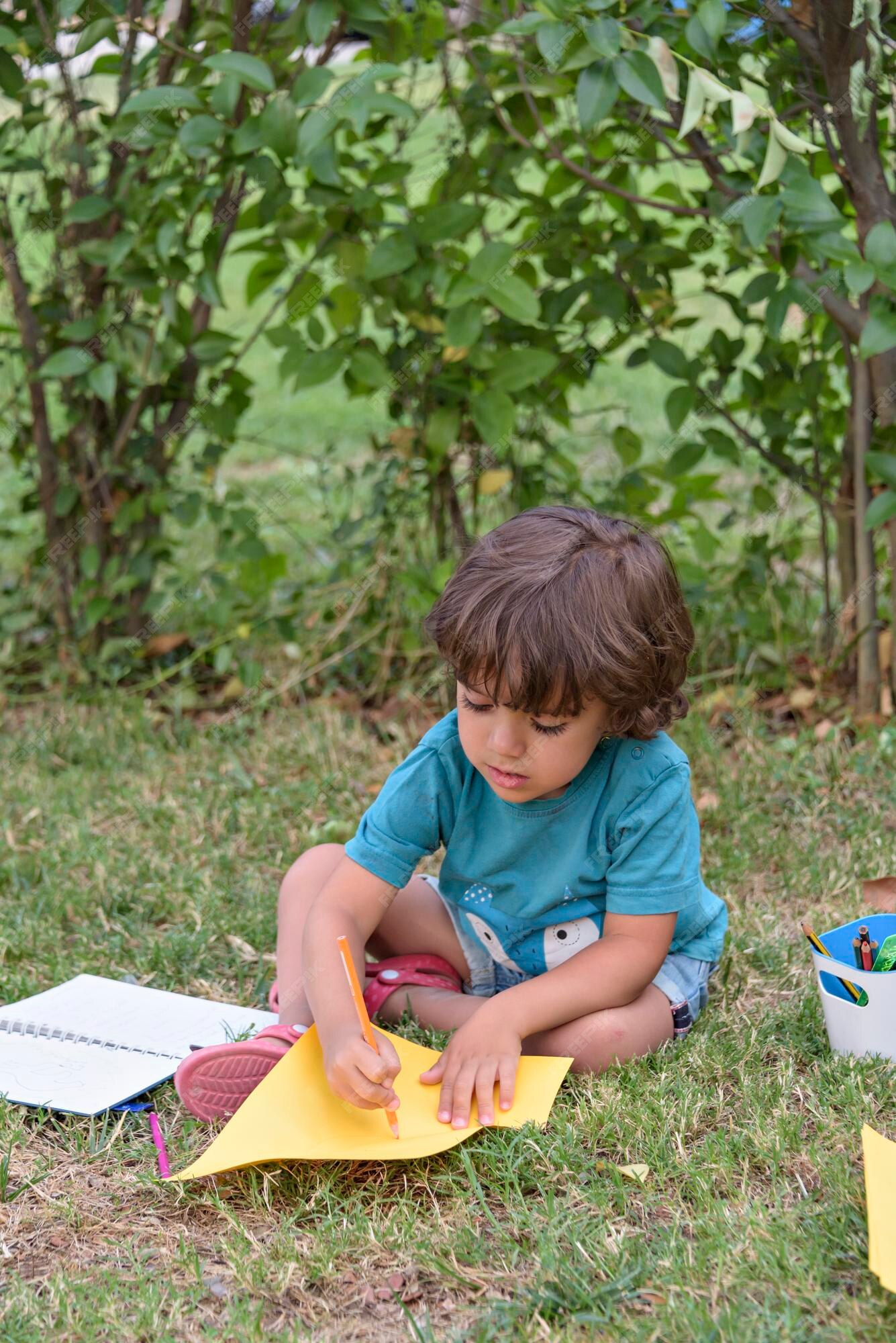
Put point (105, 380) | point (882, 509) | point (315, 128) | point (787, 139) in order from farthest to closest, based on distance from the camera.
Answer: point (105, 380)
point (882, 509)
point (315, 128)
point (787, 139)

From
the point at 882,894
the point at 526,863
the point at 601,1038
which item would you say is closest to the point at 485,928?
the point at 526,863

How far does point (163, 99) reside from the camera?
2422 mm

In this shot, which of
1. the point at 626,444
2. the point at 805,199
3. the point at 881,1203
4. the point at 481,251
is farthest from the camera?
the point at 626,444

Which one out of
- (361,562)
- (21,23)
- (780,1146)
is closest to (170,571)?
(361,562)

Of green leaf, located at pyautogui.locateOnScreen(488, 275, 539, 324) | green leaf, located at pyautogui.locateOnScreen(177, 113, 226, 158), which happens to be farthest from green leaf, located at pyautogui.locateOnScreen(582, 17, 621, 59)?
green leaf, located at pyautogui.locateOnScreen(177, 113, 226, 158)

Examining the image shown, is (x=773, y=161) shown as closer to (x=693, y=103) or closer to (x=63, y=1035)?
(x=693, y=103)

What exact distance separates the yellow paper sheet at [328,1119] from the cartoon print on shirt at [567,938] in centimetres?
19

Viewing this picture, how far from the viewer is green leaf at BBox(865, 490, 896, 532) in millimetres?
2559

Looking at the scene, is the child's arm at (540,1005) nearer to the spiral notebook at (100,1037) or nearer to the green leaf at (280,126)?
the spiral notebook at (100,1037)

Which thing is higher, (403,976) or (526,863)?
(526,863)

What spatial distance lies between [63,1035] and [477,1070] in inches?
24.0

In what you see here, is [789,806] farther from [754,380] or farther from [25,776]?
[25,776]

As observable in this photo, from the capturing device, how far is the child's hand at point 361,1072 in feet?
4.97

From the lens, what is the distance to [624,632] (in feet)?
5.25
